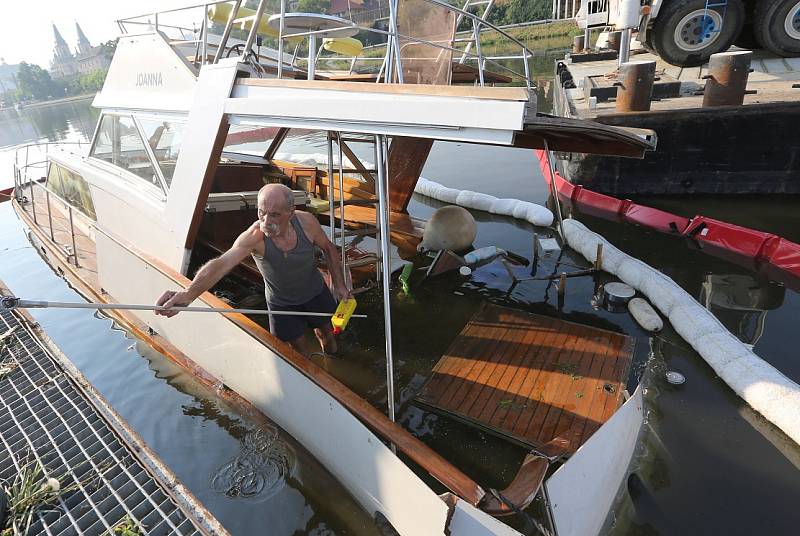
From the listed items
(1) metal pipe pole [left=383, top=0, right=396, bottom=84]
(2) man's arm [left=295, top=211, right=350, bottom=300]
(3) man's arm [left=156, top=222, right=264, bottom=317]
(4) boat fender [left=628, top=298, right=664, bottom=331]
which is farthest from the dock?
(3) man's arm [left=156, top=222, right=264, bottom=317]

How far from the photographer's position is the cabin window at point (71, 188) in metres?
6.85

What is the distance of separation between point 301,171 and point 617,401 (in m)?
6.28

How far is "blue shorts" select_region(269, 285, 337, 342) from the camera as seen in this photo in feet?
13.4

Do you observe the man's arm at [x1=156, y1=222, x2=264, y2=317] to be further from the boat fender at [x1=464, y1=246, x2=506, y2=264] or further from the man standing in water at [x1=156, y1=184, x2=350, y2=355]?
the boat fender at [x1=464, y1=246, x2=506, y2=264]

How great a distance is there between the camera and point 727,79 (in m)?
7.73

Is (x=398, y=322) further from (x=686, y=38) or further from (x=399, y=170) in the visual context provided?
(x=686, y=38)

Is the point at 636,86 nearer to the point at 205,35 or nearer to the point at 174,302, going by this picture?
the point at 205,35

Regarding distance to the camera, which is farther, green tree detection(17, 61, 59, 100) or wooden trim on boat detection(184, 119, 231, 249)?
green tree detection(17, 61, 59, 100)

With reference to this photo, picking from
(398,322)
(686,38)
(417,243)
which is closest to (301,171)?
(417,243)

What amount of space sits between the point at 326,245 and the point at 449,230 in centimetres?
370

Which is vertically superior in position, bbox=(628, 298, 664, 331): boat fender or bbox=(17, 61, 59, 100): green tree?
bbox=(17, 61, 59, 100): green tree

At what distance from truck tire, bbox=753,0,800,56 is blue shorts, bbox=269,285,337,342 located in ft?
37.0

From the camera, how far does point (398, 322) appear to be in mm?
5906

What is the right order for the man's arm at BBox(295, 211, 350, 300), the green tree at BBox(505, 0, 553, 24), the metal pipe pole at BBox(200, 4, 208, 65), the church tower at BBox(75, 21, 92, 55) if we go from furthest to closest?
the church tower at BBox(75, 21, 92, 55)
the green tree at BBox(505, 0, 553, 24)
the metal pipe pole at BBox(200, 4, 208, 65)
the man's arm at BBox(295, 211, 350, 300)
